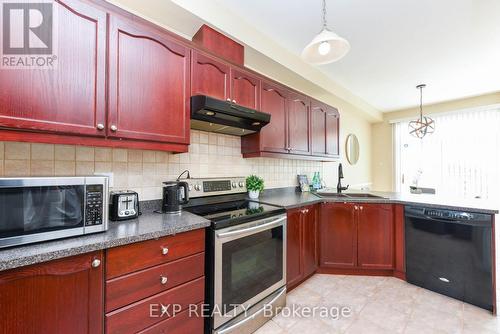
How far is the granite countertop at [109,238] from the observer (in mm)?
862

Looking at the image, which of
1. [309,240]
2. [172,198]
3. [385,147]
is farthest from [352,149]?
[172,198]

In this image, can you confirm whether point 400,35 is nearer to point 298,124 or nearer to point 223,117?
point 298,124

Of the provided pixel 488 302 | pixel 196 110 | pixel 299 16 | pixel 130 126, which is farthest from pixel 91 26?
pixel 488 302

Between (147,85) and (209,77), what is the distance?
528mm

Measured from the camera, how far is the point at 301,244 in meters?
2.26

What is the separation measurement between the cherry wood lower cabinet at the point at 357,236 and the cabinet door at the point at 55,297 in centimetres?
222

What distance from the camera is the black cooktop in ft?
4.92

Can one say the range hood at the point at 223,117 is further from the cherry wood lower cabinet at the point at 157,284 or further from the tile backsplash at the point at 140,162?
the cherry wood lower cabinet at the point at 157,284

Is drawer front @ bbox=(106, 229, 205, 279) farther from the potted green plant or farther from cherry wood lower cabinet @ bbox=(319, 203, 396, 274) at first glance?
cherry wood lower cabinet @ bbox=(319, 203, 396, 274)

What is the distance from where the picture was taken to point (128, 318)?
1119 millimetres

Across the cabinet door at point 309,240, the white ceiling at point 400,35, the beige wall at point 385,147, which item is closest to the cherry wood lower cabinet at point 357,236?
the cabinet door at point 309,240

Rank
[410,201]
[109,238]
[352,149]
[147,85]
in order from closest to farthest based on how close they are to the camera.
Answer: [109,238] → [147,85] → [410,201] → [352,149]

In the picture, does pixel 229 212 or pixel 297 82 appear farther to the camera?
pixel 297 82

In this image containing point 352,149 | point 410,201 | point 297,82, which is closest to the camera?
point 410,201
